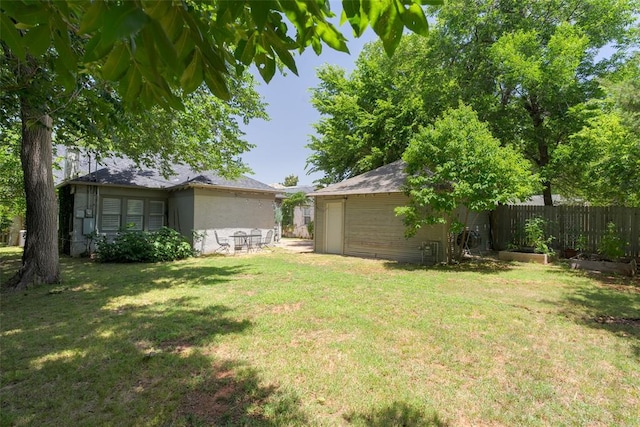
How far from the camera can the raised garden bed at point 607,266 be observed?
841 cm

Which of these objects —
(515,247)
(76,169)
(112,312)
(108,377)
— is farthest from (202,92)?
(515,247)

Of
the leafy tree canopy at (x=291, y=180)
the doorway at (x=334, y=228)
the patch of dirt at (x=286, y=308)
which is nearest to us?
the patch of dirt at (x=286, y=308)

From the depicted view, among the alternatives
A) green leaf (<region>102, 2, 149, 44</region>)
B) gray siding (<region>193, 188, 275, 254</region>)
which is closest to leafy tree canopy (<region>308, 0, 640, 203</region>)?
gray siding (<region>193, 188, 275, 254</region>)

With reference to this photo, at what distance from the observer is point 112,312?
5055 mm

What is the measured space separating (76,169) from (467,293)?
666 inches

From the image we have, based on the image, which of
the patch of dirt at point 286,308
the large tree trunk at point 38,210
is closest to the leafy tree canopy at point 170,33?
the patch of dirt at point 286,308

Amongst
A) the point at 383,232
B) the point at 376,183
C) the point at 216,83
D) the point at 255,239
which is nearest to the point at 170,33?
the point at 216,83

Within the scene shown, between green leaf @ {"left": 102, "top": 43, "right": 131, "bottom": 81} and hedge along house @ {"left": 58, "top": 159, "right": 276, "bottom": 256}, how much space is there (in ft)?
39.9

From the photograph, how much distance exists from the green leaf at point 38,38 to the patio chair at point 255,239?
13.9m

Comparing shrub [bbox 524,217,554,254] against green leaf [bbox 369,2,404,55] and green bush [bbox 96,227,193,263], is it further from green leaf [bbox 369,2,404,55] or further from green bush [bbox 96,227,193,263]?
green bush [bbox 96,227,193,263]

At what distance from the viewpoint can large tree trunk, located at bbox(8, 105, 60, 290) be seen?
6848 mm

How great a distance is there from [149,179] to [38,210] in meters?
7.77

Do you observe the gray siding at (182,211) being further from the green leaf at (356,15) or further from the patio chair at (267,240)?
the green leaf at (356,15)

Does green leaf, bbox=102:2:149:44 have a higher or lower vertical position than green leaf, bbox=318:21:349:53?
lower
